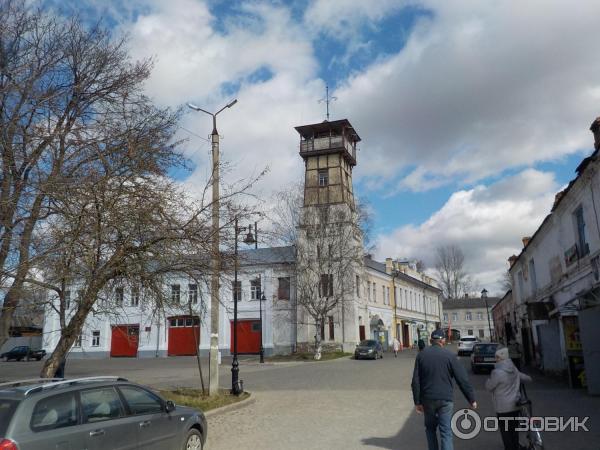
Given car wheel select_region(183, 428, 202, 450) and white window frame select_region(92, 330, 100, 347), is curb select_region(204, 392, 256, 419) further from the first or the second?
white window frame select_region(92, 330, 100, 347)

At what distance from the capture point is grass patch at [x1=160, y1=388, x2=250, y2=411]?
42.3 feet

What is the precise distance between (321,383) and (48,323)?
40220mm

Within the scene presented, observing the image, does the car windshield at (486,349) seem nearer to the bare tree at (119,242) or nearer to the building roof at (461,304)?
the bare tree at (119,242)

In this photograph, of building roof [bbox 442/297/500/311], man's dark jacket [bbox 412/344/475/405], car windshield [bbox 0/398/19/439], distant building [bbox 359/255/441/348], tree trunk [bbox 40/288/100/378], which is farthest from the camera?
building roof [bbox 442/297/500/311]

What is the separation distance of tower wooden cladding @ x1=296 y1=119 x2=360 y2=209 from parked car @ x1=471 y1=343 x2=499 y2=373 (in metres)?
20.2

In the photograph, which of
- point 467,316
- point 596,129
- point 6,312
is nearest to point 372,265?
point 596,129

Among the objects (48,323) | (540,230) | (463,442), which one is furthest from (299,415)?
(48,323)

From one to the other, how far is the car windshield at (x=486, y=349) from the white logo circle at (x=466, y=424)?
12318 mm

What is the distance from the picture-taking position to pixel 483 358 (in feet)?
75.1

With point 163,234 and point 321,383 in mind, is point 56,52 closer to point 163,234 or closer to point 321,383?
point 163,234

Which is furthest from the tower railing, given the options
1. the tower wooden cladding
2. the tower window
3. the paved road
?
the paved road

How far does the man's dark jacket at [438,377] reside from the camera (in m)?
6.57

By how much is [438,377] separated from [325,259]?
3156 cm

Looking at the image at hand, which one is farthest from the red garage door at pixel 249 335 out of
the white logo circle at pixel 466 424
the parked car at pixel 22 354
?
the white logo circle at pixel 466 424
